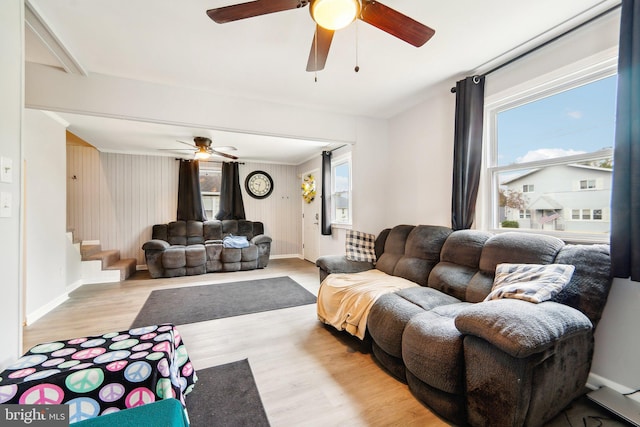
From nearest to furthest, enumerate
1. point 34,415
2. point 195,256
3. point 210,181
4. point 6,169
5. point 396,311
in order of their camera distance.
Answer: point 34,415, point 6,169, point 396,311, point 195,256, point 210,181

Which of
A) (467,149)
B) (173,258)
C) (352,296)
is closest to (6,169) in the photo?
(352,296)

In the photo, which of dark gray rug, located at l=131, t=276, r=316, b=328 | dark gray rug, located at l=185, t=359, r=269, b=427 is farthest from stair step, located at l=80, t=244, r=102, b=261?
dark gray rug, located at l=185, t=359, r=269, b=427

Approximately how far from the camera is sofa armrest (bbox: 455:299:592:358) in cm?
116

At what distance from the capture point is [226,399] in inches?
64.6

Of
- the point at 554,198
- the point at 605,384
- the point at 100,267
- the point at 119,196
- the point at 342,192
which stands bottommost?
the point at 605,384

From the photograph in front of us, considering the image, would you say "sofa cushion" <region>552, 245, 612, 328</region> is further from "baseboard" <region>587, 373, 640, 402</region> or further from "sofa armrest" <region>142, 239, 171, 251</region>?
"sofa armrest" <region>142, 239, 171, 251</region>

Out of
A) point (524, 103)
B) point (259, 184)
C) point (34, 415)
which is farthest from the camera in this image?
point (259, 184)

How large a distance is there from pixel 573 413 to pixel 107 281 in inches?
227

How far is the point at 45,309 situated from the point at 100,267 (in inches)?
52.4

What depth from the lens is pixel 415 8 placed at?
5.53ft

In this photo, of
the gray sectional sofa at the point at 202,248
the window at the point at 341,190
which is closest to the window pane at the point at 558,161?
the window at the point at 341,190

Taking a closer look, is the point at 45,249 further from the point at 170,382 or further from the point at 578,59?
the point at 578,59

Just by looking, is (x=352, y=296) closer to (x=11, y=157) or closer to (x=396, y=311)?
(x=396, y=311)

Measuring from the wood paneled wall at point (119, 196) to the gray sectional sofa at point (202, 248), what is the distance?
43cm
